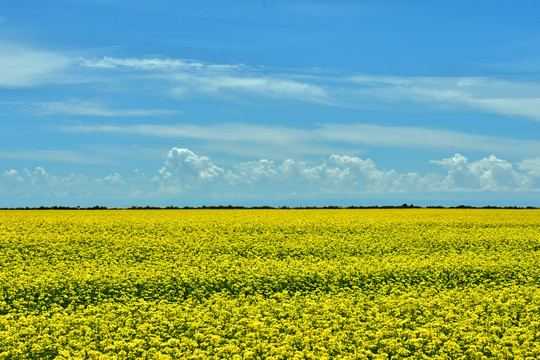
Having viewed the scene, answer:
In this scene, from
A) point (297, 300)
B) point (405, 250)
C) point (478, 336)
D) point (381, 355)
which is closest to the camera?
point (381, 355)

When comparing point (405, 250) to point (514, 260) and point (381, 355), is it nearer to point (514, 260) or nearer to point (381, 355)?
point (514, 260)

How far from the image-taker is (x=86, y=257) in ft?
91.1

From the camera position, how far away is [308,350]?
456 inches

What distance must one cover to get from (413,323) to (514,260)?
14904mm

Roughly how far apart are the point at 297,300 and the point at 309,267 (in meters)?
5.95

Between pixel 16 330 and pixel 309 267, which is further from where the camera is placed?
pixel 309 267

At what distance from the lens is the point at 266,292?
741 inches

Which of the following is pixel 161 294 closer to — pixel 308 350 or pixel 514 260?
pixel 308 350

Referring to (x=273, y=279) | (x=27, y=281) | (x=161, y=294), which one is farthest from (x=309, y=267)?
(x=27, y=281)

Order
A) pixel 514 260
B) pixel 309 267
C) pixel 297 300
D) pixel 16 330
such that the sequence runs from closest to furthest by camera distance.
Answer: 1. pixel 16 330
2. pixel 297 300
3. pixel 309 267
4. pixel 514 260

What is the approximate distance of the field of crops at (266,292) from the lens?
40.2 ft

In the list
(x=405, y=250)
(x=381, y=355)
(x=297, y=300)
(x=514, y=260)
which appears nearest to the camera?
(x=381, y=355)

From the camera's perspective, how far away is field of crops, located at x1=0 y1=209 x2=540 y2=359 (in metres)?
12.2

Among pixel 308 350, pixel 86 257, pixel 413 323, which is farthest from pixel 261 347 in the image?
pixel 86 257
